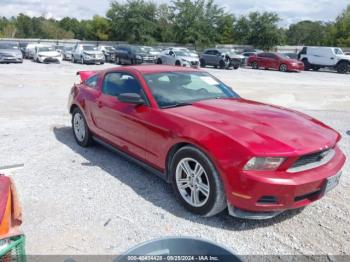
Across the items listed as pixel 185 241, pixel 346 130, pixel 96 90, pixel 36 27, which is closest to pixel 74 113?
pixel 96 90

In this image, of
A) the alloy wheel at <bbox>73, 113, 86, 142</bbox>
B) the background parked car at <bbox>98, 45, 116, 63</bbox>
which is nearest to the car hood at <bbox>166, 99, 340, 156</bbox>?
the alloy wheel at <bbox>73, 113, 86, 142</bbox>

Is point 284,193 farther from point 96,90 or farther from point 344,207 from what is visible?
point 96,90

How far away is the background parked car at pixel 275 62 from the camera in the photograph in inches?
1030

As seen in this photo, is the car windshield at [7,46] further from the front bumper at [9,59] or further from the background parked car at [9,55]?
the front bumper at [9,59]

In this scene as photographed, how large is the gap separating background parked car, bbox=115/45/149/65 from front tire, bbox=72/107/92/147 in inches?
865

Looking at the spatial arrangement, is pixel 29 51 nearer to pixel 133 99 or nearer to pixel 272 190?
pixel 133 99

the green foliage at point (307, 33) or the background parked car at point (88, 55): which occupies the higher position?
the green foliage at point (307, 33)

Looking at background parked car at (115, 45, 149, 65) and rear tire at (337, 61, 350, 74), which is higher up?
background parked car at (115, 45, 149, 65)

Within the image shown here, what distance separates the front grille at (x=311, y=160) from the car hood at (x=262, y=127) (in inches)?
3.2

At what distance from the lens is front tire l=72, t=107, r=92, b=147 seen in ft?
18.7

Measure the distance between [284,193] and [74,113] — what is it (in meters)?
4.15

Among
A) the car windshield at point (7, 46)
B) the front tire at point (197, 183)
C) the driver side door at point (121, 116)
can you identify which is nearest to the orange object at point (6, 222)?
the front tire at point (197, 183)

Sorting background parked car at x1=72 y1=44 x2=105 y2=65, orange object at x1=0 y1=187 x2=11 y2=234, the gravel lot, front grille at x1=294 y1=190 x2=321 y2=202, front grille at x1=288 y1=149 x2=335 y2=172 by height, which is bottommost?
the gravel lot

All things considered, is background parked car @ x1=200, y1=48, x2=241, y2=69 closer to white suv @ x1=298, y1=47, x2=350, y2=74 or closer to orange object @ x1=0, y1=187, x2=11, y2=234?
white suv @ x1=298, y1=47, x2=350, y2=74
